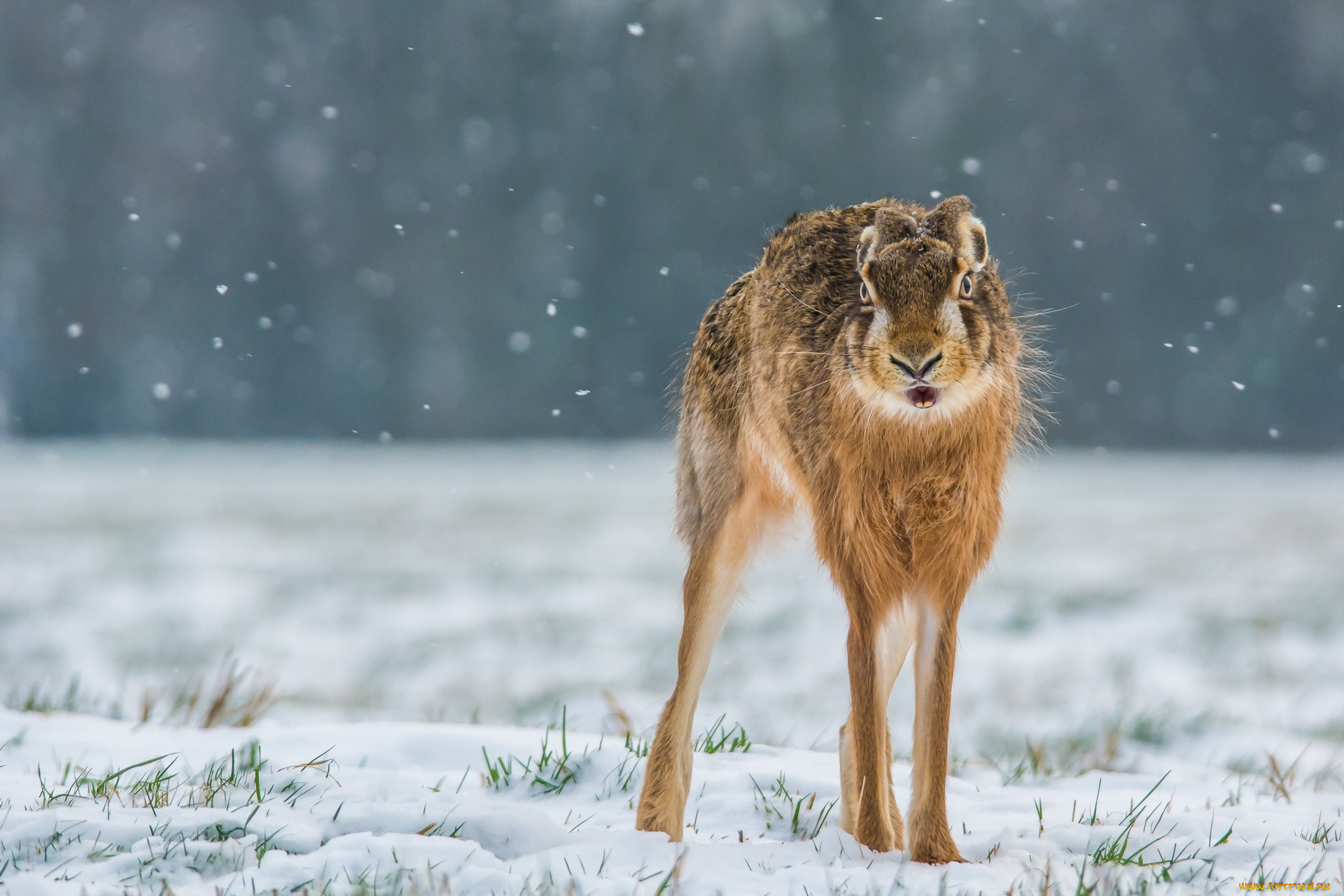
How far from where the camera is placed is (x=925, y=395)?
3576 mm

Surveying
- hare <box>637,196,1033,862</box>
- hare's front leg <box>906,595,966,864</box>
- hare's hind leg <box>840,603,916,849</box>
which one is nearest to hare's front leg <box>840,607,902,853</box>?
hare <box>637,196,1033,862</box>

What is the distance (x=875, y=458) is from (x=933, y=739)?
94 cm

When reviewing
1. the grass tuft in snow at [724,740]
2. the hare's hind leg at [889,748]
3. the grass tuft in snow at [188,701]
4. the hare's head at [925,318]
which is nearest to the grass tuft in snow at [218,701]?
the grass tuft in snow at [188,701]

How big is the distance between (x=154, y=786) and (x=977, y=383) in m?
3.28

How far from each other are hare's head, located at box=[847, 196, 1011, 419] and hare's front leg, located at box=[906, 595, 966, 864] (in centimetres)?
73

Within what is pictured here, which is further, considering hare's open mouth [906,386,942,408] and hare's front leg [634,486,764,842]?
hare's front leg [634,486,764,842]

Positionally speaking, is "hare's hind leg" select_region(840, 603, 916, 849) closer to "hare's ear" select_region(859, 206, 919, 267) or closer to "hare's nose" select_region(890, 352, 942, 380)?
"hare's nose" select_region(890, 352, 942, 380)

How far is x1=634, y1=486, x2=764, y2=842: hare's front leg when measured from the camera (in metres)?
4.66

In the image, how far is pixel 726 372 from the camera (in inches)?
195

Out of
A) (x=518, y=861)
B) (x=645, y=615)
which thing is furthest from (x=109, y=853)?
(x=645, y=615)

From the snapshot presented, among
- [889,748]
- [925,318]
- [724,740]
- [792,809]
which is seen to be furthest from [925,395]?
[724,740]

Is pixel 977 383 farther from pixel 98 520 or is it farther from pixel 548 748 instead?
pixel 98 520

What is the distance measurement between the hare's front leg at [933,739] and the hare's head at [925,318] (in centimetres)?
73

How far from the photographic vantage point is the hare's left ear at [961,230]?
3.82 m
